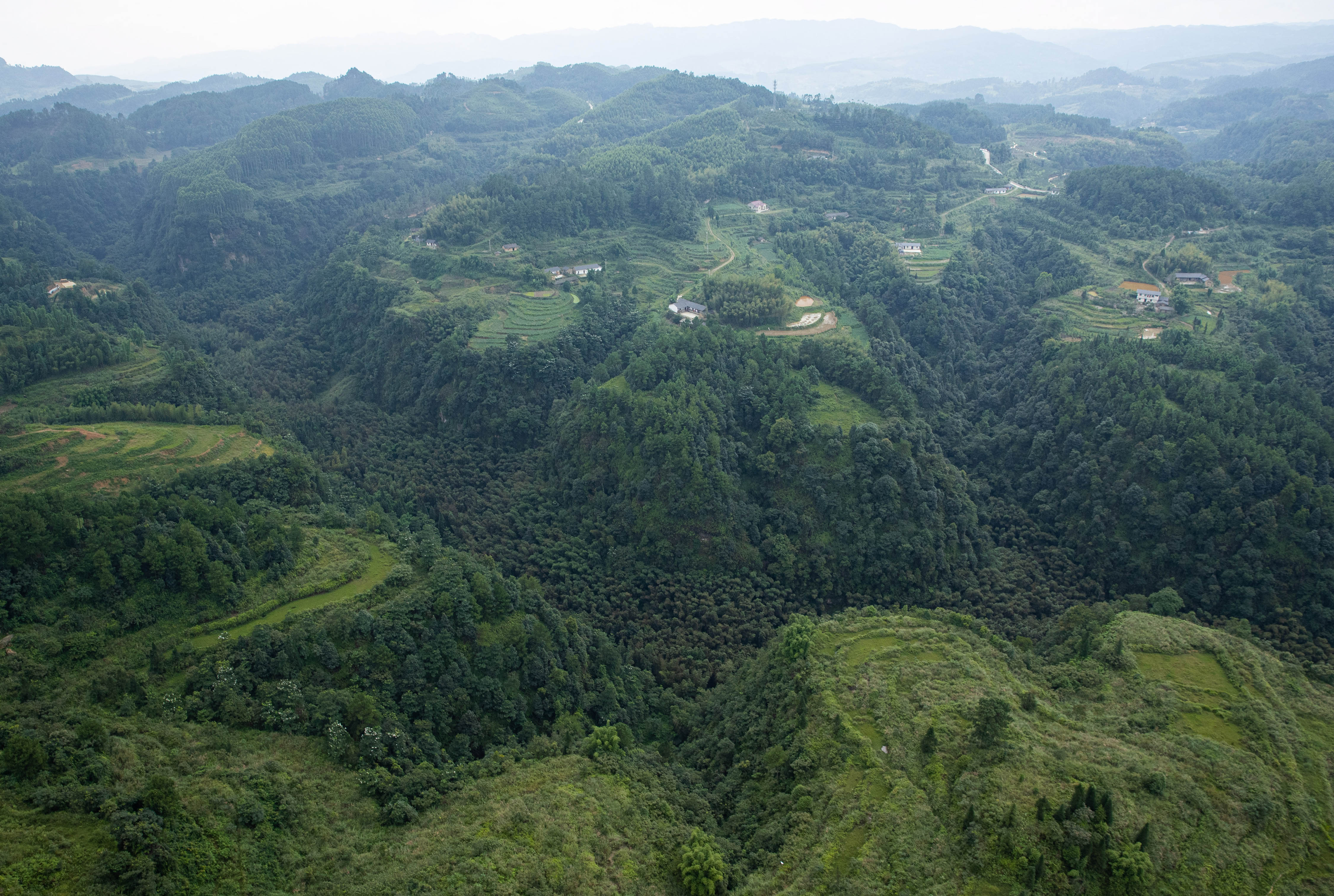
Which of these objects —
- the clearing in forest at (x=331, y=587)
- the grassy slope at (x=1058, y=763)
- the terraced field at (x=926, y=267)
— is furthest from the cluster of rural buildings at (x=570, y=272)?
the grassy slope at (x=1058, y=763)

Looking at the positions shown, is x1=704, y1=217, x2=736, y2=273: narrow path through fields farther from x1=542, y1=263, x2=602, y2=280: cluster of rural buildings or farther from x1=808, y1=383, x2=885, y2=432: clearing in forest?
x1=808, y1=383, x2=885, y2=432: clearing in forest

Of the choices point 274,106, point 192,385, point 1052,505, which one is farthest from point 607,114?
point 1052,505

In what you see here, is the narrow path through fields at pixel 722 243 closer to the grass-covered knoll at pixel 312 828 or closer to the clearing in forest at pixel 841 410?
the clearing in forest at pixel 841 410

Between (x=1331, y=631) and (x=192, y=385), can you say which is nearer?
(x=1331, y=631)

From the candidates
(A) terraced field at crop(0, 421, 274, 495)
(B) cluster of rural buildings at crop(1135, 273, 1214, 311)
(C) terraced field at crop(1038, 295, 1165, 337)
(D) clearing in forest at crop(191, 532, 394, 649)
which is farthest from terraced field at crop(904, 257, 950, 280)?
(A) terraced field at crop(0, 421, 274, 495)

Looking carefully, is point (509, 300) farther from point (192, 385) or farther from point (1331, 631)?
point (1331, 631)

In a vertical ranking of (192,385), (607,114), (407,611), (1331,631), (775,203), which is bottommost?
(1331,631)
